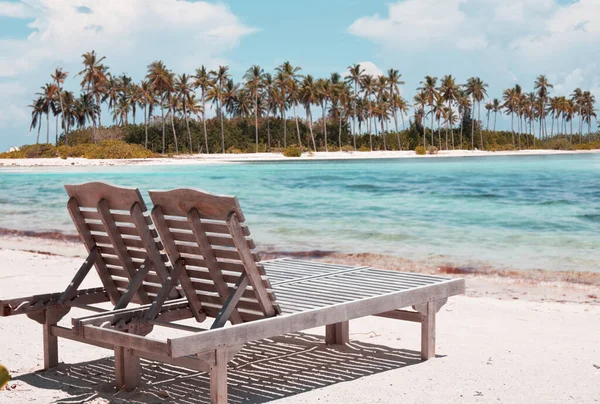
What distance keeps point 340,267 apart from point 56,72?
198 ft

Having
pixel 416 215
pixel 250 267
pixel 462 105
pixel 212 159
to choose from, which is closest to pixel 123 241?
pixel 250 267

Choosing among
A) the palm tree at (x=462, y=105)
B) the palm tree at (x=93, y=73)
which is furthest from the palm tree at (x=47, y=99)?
the palm tree at (x=462, y=105)

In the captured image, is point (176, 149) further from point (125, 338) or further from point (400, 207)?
point (125, 338)

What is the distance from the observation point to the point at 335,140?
7188 centimetres

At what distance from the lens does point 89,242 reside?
411 centimetres

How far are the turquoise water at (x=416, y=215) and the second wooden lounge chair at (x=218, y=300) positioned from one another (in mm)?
6252

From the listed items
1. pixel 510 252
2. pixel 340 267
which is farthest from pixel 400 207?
pixel 340 267

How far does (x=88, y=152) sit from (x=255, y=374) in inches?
1970

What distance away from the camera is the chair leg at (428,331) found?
427cm

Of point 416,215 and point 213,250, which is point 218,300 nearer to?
point 213,250

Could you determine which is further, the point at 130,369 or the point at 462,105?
the point at 462,105

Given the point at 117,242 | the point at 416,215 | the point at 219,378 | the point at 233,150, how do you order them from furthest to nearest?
the point at 233,150, the point at 416,215, the point at 117,242, the point at 219,378

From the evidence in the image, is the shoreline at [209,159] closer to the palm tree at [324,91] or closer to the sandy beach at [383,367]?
the palm tree at [324,91]

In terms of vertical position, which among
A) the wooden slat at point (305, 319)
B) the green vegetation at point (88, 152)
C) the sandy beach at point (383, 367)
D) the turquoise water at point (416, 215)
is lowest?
the turquoise water at point (416, 215)
